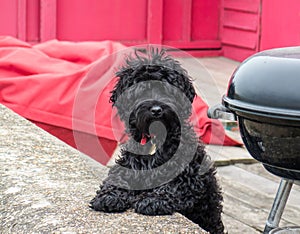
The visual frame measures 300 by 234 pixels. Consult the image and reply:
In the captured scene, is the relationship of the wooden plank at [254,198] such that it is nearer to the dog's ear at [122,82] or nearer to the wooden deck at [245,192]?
the wooden deck at [245,192]

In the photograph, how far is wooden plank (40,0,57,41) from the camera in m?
9.38

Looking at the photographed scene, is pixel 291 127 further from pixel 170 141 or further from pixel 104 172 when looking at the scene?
pixel 104 172

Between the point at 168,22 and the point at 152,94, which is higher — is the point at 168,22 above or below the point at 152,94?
below

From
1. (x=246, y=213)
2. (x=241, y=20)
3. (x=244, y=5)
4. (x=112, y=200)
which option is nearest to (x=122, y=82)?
(x=112, y=200)

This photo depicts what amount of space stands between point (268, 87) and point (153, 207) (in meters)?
0.95

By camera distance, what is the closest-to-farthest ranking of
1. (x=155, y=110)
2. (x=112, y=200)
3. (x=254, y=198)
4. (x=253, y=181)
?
(x=155, y=110), (x=112, y=200), (x=254, y=198), (x=253, y=181)

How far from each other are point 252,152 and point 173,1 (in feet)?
27.7

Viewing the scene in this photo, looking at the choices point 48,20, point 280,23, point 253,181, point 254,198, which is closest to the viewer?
point 254,198

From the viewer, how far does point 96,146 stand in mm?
5297

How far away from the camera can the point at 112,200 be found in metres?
2.76

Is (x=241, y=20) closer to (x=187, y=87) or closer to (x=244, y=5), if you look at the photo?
(x=244, y=5)

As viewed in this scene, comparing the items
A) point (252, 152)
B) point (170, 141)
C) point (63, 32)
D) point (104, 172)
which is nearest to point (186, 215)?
point (170, 141)

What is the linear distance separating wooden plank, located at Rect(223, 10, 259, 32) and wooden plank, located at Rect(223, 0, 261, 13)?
7 centimetres

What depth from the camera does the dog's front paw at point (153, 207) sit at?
2.72 meters
